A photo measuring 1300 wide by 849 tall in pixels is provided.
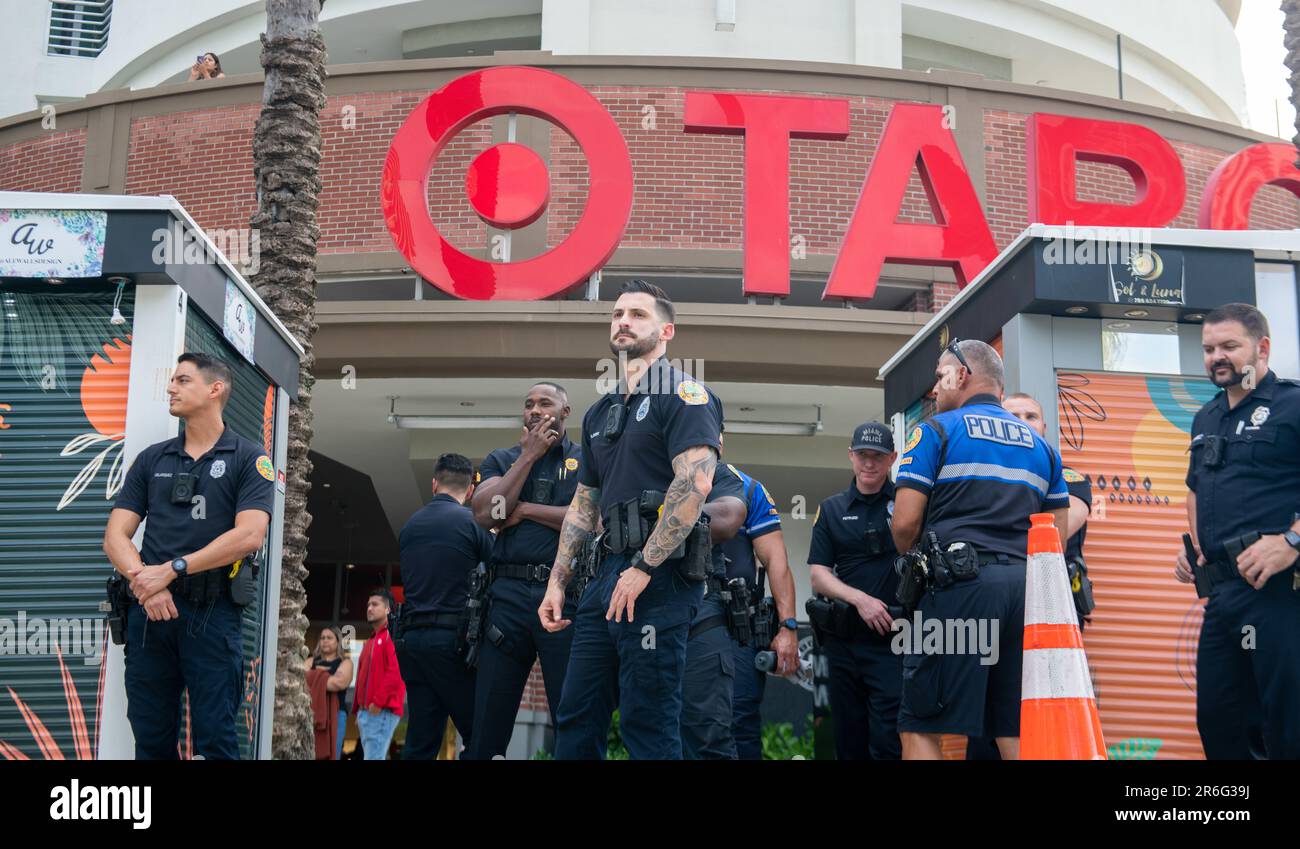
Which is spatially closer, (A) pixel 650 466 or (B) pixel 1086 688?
(B) pixel 1086 688

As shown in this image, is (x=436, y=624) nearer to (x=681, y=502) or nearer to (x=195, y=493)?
(x=195, y=493)

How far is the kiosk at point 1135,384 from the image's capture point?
685 centimetres

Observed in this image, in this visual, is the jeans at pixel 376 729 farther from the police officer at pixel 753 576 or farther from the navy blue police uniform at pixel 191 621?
the navy blue police uniform at pixel 191 621

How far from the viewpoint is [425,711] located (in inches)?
301

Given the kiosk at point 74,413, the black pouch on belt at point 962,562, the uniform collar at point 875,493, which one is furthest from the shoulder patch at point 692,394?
the kiosk at point 74,413

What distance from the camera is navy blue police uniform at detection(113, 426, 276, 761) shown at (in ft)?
19.0

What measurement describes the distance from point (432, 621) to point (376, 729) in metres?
5.90

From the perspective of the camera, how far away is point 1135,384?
7.22m

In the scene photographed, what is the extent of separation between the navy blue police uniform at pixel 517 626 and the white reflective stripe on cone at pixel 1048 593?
2507 mm

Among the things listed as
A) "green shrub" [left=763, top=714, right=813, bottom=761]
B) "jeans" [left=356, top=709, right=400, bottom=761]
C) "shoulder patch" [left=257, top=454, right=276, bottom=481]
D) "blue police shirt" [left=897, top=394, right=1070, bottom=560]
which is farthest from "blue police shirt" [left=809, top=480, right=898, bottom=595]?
"jeans" [left=356, top=709, right=400, bottom=761]

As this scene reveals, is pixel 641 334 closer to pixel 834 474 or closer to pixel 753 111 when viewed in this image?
pixel 753 111
